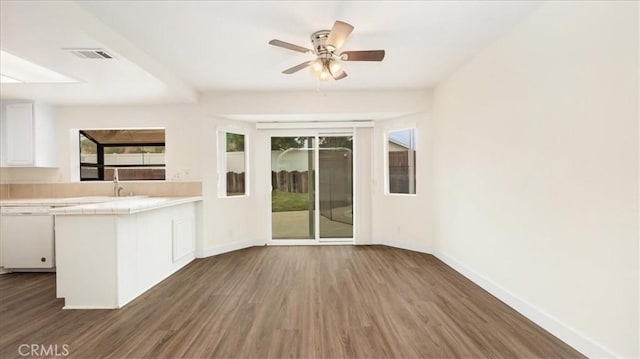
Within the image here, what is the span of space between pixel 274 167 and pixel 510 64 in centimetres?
376

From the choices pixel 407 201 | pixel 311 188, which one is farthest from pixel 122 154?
pixel 407 201

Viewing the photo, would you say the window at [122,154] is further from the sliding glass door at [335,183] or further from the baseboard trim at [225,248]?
the sliding glass door at [335,183]

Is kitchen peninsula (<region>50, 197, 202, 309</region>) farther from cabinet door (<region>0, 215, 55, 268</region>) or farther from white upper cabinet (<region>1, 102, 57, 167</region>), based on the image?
white upper cabinet (<region>1, 102, 57, 167</region>)

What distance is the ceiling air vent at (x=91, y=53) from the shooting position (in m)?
2.65

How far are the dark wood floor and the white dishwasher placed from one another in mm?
225

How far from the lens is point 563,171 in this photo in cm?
216

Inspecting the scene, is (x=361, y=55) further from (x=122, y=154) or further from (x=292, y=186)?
(x=122, y=154)

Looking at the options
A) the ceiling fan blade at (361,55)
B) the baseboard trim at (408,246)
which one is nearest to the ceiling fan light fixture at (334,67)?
the ceiling fan blade at (361,55)

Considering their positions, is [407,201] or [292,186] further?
[292,186]

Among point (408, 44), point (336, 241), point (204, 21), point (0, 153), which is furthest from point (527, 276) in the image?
point (0, 153)

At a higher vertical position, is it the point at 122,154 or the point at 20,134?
the point at 20,134

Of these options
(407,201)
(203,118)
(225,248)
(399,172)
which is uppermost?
(203,118)

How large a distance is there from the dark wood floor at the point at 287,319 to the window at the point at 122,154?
180 cm

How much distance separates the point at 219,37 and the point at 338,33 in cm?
123
